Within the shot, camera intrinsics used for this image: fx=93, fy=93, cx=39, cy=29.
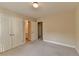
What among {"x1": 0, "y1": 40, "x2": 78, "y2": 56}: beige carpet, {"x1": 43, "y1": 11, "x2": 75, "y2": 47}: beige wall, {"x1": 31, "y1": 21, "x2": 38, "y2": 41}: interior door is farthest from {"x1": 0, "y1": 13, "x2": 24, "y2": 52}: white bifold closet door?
{"x1": 43, "y1": 11, "x2": 75, "y2": 47}: beige wall

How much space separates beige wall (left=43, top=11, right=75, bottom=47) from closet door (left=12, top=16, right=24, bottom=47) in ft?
8.04

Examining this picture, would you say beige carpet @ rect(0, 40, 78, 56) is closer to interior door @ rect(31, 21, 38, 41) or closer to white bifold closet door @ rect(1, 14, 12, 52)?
white bifold closet door @ rect(1, 14, 12, 52)

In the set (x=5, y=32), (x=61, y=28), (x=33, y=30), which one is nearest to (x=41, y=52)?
(x=5, y=32)

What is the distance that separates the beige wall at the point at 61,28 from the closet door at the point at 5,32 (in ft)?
11.8

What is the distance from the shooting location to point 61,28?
6738mm

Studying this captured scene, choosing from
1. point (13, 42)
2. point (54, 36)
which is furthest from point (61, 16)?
point (13, 42)

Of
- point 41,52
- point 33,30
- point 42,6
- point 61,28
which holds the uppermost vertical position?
point 42,6

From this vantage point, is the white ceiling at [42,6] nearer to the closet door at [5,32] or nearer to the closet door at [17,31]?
the closet door at [5,32]

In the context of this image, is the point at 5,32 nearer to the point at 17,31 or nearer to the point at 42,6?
the point at 17,31

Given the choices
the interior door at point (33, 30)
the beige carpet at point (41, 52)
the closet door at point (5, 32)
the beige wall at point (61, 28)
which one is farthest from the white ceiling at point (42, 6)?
the interior door at point (33, 30)

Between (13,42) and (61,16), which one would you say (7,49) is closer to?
(13,42)

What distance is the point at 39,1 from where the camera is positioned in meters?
2.38

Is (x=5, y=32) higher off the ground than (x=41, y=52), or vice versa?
(x=5, y=32)

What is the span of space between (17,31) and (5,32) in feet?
4.10
